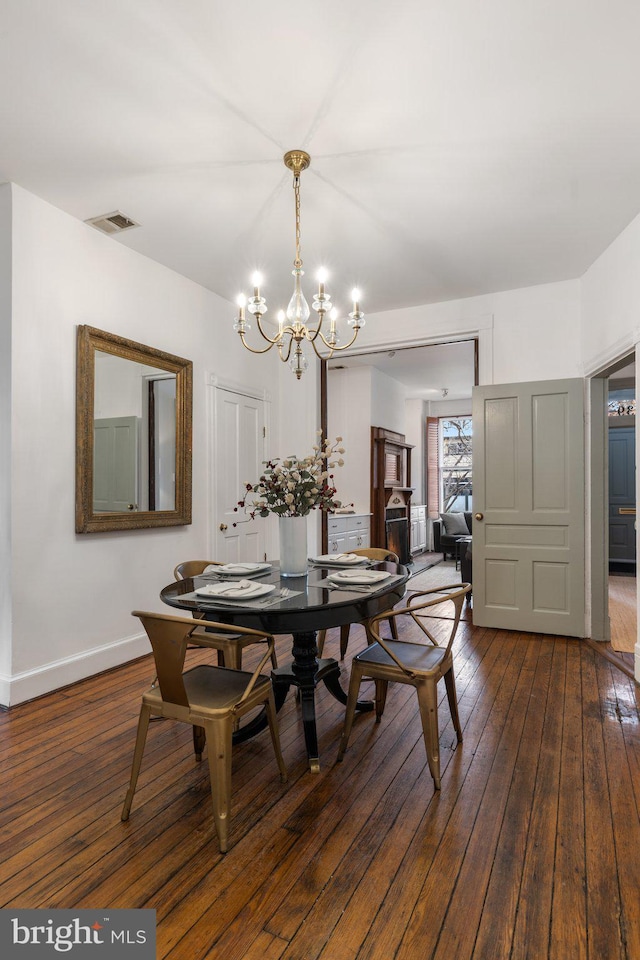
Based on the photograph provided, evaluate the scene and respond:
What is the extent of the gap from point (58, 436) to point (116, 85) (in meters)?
1.82

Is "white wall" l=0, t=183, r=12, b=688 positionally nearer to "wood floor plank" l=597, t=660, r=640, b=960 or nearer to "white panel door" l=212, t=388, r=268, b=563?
"white panel door" l=212, t=388, r=268, b=563

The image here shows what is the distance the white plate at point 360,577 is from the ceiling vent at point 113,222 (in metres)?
2.52

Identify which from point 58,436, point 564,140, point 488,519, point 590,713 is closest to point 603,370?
point 488,519

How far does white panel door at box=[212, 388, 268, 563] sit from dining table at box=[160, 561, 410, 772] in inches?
73.5

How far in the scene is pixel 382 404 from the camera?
7.65 metres

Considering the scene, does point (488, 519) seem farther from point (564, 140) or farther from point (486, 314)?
point (564, 140)

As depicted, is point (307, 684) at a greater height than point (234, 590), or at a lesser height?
lesser

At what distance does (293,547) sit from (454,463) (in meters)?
8.27

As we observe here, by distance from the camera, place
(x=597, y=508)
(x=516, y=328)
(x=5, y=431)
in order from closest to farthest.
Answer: (x=5, y=431) < (x=597, y=508) < (x=516, y=328)

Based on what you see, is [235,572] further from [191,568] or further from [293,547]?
[191,568]

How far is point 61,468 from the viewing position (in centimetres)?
321

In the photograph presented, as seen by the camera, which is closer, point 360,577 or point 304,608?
point 304,608

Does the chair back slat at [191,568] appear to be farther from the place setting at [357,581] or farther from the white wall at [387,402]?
the white wall at [387,402]

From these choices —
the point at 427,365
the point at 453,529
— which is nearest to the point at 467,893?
the point at 427,365
